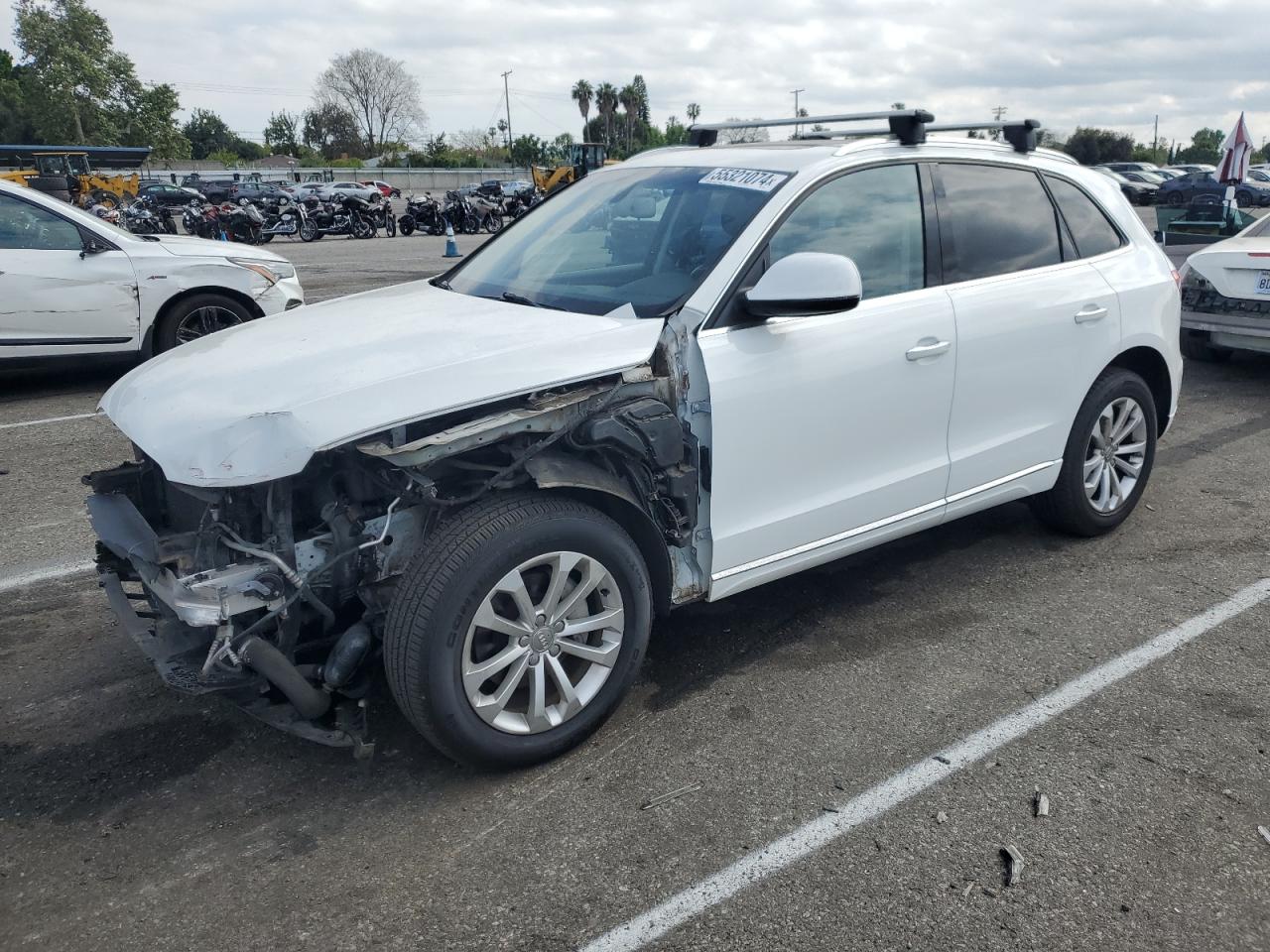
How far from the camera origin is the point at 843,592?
4.24m

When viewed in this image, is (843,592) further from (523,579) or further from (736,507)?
(523,579)

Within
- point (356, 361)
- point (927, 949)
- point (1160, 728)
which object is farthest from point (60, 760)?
point (1160, 728)

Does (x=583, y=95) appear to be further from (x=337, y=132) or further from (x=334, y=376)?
(x=334, y=376)

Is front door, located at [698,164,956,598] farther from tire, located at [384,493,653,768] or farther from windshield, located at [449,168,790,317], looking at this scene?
tire, located at [384,493,653,768]

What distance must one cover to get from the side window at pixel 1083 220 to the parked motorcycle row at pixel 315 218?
2062 cm

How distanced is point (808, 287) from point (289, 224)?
23.8 metres

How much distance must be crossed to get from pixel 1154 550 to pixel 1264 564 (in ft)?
1.43

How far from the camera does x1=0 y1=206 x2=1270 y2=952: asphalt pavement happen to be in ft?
7.99

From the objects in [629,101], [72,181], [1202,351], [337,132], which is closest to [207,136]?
[337,132]

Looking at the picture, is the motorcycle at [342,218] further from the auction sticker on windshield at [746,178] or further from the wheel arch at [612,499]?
the wheel arch at [612,499]

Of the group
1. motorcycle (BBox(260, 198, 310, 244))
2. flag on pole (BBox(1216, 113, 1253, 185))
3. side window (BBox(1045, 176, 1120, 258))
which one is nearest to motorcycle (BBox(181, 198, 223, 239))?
motorcycle (BBox(260, 198, 310, 244))

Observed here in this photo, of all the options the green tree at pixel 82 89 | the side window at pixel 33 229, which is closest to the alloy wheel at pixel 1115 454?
the side window at pixel 33 229

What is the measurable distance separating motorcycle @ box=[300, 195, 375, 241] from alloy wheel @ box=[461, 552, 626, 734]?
2397 cm

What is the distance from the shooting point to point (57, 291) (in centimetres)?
755
